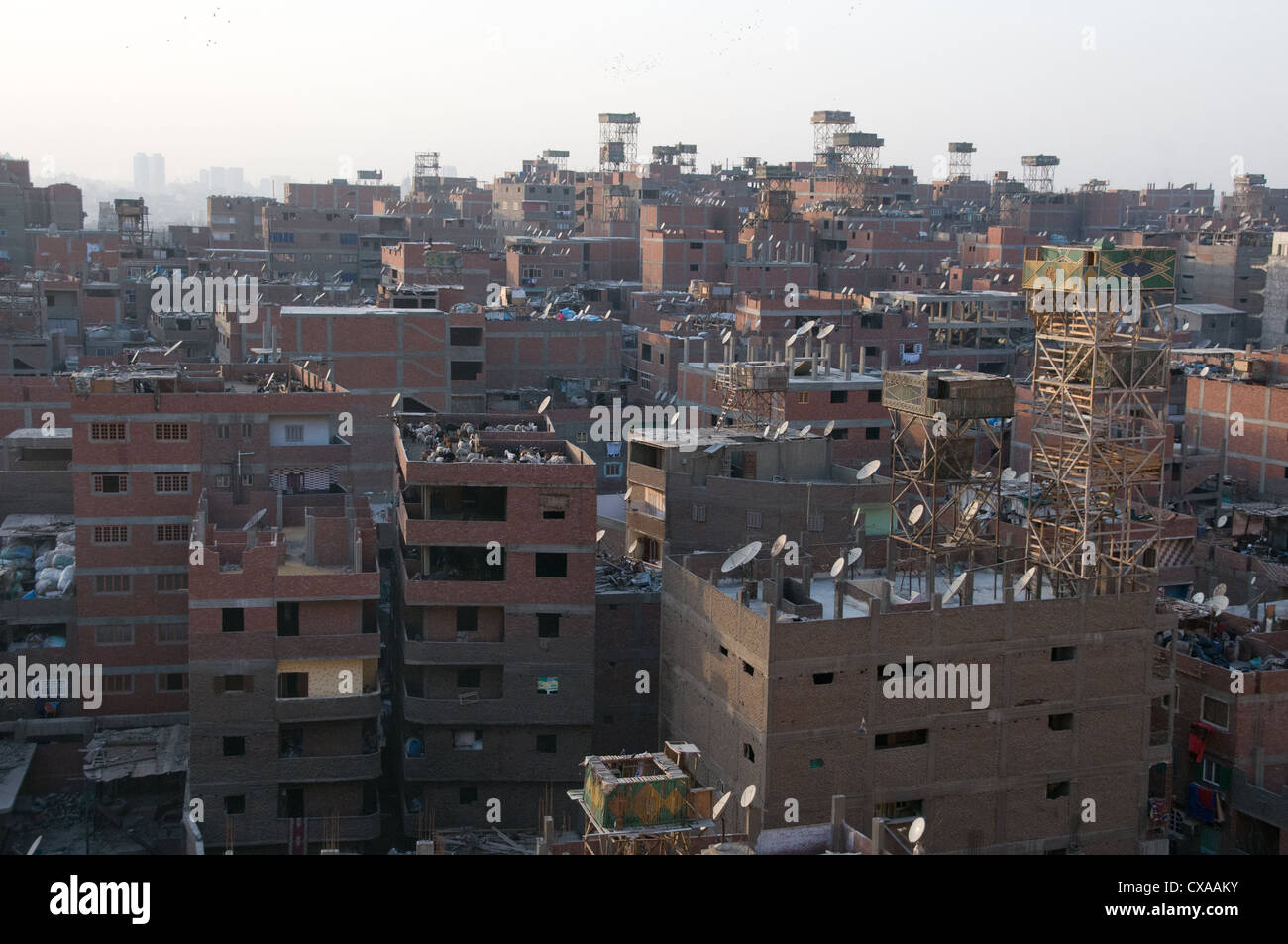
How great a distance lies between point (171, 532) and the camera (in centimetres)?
2852

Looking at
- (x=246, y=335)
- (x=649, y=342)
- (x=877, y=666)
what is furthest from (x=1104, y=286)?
(x=246, y=335)

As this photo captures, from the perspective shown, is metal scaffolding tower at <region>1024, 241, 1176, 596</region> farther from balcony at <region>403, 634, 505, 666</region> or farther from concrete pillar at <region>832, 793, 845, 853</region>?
balcony at <region>403, 634, 505, 666</region>

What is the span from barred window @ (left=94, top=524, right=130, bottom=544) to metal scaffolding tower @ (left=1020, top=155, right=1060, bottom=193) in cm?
9674

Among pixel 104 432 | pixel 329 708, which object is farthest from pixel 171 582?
pixel 329 708

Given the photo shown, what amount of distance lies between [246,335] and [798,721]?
35.2m

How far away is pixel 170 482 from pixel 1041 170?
98373mm

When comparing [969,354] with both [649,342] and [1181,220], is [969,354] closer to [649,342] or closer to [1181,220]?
[649,342]

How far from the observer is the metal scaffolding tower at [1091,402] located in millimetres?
24766

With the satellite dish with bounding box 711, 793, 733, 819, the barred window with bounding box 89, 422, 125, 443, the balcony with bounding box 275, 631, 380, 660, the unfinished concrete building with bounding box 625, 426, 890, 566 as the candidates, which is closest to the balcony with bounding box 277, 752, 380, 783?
the balcony with bounding box 275, 631, 380, 660

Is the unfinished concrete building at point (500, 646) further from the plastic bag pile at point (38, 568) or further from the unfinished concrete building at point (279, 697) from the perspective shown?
the plastic bag pile at point (38, 568)

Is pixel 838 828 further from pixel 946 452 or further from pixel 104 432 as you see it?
pixel 104 432

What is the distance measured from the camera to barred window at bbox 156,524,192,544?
2844 cm

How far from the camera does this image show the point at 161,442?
93.7 ft
